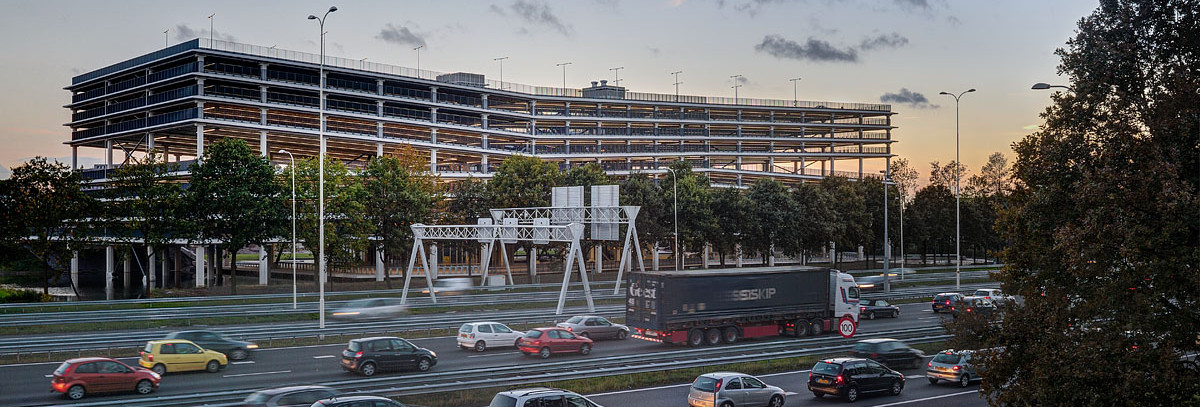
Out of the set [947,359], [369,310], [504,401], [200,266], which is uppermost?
[200,266]

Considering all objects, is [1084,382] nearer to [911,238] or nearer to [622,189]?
[622,189]

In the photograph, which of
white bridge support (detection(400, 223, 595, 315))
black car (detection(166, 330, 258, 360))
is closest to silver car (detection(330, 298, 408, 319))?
white bridge support (detection(400, 223, 595, 315))

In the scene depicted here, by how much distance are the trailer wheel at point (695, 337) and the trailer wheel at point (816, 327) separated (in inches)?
247

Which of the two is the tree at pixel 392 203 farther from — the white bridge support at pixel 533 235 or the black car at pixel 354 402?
the black car at pixel 354 402

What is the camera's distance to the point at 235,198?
5781 cm

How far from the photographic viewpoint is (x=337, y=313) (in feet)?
146

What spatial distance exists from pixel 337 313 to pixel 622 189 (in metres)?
36.2

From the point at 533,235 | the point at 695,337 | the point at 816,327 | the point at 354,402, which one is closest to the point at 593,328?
the point at 695,337

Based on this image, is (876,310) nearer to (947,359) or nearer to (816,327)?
(816,327)

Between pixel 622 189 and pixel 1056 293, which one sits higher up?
pixel 622 189

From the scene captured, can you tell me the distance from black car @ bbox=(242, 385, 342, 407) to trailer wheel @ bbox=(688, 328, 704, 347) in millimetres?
17885

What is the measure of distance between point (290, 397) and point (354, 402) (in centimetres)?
213

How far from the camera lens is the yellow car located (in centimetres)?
2842

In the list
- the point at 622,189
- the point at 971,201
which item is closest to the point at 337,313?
the point at 622,189
